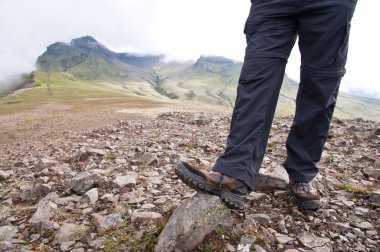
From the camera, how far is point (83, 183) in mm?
6066

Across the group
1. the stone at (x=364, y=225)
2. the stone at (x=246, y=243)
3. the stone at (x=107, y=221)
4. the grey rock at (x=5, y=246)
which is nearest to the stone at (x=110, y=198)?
the stone at (x=107, y=221)

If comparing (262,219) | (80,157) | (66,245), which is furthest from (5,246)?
(80,157)

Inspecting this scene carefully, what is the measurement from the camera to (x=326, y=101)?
440 cm

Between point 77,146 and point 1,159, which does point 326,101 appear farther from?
point 1,159

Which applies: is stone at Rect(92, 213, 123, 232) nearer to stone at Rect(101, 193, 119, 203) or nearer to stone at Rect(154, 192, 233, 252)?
stone at Rect(101, 193, 119, 203)

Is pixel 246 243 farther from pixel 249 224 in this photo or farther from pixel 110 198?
pixel 110 198

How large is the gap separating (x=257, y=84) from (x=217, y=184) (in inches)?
46.3

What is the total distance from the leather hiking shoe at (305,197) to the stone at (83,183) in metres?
3.23

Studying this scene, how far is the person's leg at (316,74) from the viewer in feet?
13.2

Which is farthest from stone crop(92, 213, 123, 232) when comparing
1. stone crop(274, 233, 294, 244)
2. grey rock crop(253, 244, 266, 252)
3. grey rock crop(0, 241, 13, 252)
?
stone crop(274, 233, 294, 244)

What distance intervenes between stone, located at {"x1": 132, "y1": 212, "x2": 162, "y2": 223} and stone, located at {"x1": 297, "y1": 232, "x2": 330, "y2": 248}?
5.48 feet

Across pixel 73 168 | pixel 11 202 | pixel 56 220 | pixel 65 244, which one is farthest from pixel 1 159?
pixel 65 244

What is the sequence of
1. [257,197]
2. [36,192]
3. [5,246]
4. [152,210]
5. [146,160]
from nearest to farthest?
[5,246] < [152,210] < [257,197] < [36,192] < [146,160]

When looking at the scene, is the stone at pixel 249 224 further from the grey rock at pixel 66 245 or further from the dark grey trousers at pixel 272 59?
the grey rock at pixel 66 245
